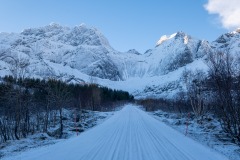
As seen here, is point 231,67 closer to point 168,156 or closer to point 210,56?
point 210,56

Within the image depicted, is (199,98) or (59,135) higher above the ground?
(199,98)

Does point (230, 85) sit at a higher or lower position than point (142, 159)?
higher

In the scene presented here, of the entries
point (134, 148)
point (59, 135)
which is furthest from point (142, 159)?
point (59, 135)

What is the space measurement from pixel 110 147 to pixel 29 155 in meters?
4.08

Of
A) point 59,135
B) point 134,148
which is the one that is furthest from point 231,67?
point 59,135

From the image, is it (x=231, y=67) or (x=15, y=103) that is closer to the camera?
(x=231, y=67)

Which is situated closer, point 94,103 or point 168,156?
point 168,156

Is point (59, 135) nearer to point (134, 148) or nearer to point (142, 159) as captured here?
point (134, 148)

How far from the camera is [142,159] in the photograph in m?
11.7

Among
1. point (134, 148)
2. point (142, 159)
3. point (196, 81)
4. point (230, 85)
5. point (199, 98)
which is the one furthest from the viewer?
point (196, 81)

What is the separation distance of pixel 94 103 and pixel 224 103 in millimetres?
66566

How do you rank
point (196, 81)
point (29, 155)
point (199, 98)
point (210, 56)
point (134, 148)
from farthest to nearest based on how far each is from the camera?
point (196, 81), point (199, 98), point (210, 56), point (134, 148), point (29, 155)

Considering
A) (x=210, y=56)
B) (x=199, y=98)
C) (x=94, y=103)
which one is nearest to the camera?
(x=210, y=56)

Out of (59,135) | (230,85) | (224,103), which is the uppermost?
(230,85)
